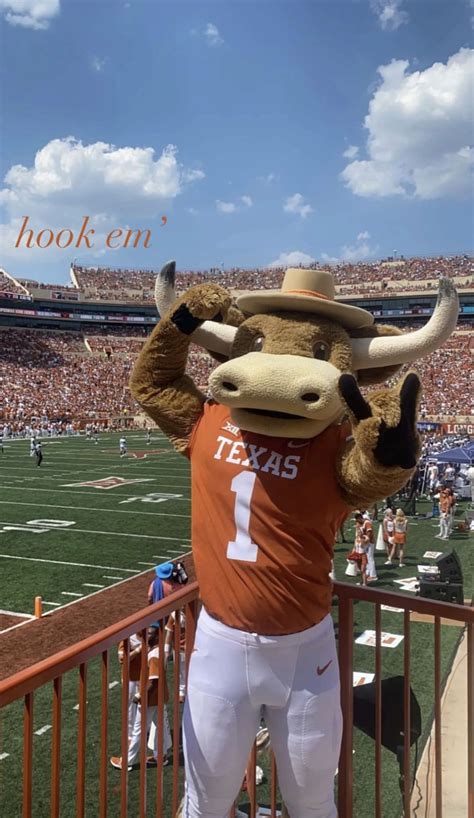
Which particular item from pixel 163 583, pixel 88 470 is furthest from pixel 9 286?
pixel 163 583

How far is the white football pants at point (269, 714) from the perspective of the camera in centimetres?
224

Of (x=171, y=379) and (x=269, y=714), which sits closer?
(x=269, y=714)

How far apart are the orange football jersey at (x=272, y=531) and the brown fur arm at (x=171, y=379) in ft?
1.20

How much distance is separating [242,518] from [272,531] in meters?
0.12

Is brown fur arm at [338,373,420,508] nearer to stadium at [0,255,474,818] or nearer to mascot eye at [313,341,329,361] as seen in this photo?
stadium at [0,255,474,818]

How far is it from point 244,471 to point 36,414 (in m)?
43.1

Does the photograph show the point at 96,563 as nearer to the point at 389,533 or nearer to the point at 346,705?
the point at 389,533

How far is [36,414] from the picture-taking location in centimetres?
4353

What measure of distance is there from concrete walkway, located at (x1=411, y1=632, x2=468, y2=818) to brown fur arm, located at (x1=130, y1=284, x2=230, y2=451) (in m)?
2.87

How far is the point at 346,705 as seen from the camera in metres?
2.74


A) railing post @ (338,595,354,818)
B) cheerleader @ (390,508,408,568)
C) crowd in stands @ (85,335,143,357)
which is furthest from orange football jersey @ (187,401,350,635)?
crowd in stands @ (85,335,143,357)

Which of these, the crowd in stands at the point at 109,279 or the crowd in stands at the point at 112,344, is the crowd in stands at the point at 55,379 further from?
the crowd in stands at the point at 109,279

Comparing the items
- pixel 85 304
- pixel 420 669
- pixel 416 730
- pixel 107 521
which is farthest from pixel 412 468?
pixel 85 304

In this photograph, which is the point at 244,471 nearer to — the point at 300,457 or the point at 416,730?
the point at 300,457
